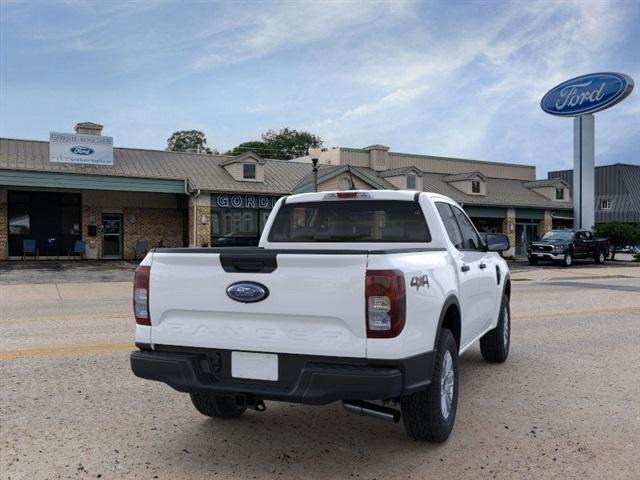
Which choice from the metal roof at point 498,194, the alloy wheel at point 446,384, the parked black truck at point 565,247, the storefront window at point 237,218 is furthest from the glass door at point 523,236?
the alloy wheel at point 446,384

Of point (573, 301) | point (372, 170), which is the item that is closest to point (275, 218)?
point (573, 301)

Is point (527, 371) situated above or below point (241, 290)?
below

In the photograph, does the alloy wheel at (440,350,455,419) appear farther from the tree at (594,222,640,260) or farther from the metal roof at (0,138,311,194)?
the tree at (594,222,640,260)

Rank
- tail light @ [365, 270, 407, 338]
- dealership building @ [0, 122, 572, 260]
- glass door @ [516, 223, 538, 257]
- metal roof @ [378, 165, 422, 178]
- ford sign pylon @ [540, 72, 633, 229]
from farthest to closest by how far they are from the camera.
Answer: glass door @ [516, 223, 538, 257] < metal roof @ [378, 165, 422, 178] < ford sign pylon @ [540, 72, 633, 229] < dealership building @ [0, 122, 572, 260] < tail light @ [365, 270, 407, 338]

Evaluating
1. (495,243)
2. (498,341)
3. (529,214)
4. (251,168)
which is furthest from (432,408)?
(529,214)

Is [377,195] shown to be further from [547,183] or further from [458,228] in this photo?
[547,183]

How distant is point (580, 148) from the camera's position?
37406mm

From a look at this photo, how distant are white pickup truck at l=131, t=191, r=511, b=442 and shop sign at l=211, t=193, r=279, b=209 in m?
25.2

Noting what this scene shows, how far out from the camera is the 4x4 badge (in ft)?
12.3

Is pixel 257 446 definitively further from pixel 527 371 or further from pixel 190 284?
pixel 527 371

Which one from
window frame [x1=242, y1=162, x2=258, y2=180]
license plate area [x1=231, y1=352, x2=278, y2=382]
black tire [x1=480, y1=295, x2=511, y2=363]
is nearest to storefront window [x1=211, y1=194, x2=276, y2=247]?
window frame [x1=242, y1=162, x2=258, y2=180]

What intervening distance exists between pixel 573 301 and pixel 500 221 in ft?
87.0

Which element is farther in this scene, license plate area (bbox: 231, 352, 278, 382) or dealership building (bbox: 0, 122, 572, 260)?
A: dealership building (bbox: 0, 122, 572, 260)

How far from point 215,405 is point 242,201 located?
25366mm
